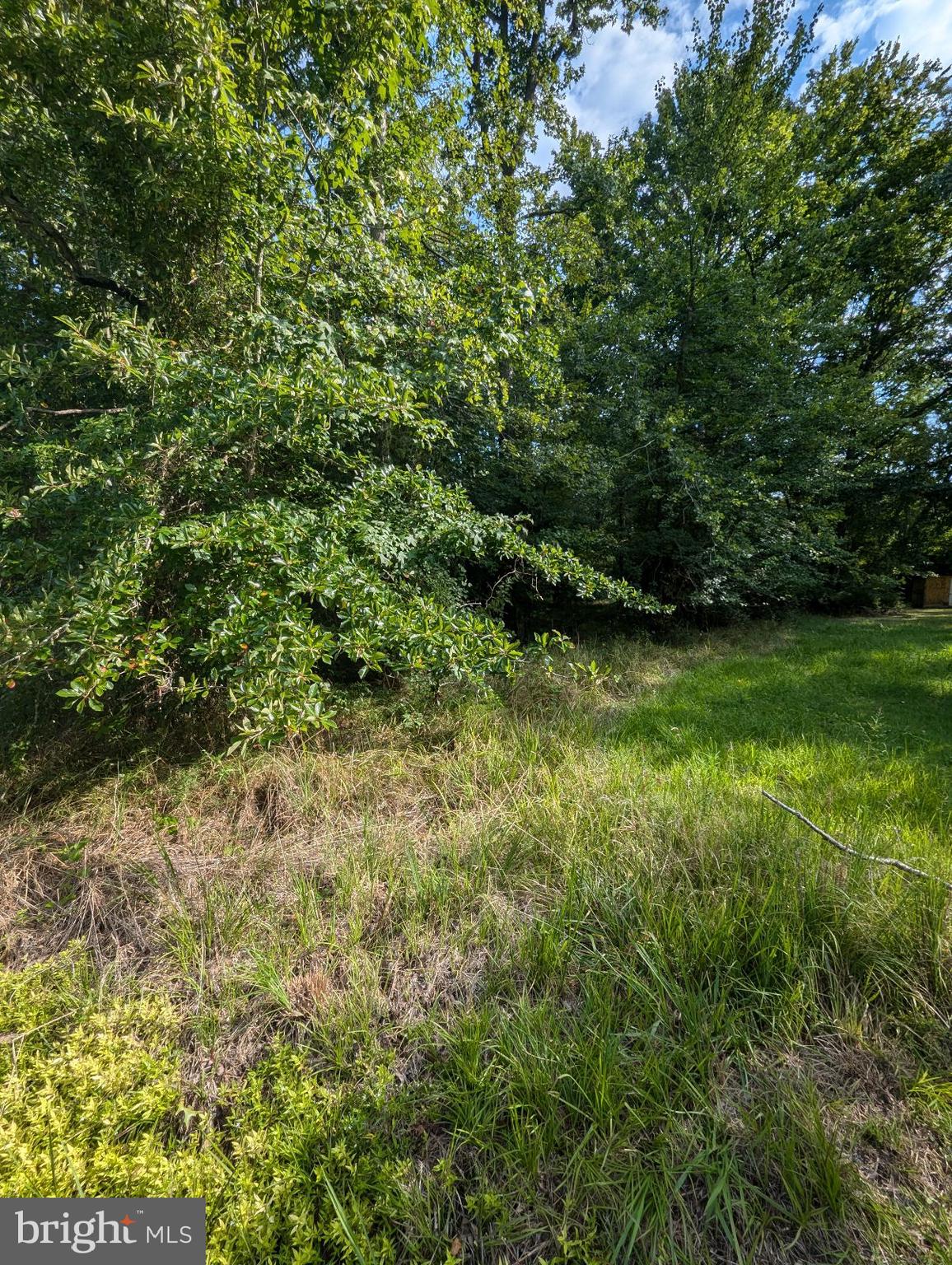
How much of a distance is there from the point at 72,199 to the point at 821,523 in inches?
357

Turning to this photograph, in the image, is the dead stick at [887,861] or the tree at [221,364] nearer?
the dead stick at [887,861]

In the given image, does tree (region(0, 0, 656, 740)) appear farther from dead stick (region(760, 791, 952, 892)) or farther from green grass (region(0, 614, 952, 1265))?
dead stick (region(760, 791, 952, 892))

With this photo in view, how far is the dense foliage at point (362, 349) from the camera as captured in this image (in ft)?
8.00

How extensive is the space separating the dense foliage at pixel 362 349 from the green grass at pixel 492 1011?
32.5 inches

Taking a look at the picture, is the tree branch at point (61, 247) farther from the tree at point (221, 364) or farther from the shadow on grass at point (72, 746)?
the shadow on grass at point (72, 746)

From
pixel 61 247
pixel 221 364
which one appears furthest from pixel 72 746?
pixel 61 247

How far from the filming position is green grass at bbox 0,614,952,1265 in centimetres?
114

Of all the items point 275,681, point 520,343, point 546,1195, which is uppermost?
point 520,343

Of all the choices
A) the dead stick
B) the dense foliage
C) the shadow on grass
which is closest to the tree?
the dense foliage

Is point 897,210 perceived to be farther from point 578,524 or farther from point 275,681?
point 275,681

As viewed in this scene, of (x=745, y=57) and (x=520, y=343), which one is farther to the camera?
(x=745, y=57)

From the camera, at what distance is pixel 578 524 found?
6.95 m

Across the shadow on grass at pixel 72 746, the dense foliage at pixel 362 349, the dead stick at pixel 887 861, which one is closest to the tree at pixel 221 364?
the dense foliage at pixel 362 349

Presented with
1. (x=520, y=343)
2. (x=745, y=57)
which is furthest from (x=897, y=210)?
(x=520, y=343)
